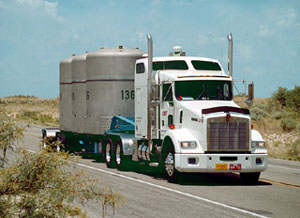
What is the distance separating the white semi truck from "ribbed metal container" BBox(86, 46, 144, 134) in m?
0.03

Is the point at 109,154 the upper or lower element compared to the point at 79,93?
lower

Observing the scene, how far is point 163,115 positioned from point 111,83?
4.48 meters

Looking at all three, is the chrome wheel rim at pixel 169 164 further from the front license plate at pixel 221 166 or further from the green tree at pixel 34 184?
the green tree at pixel 34 184

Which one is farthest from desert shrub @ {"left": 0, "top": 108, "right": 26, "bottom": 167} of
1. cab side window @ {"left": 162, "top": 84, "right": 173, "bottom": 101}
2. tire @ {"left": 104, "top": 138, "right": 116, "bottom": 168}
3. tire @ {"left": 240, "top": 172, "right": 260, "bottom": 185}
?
tire @ {"left": 104, "top": 138, "right": 116, "bottom": 168}

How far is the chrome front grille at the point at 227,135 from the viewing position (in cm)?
1556

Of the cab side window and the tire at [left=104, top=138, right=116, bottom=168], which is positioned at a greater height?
the cab side window

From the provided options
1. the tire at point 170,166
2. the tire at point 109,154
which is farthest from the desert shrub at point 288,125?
the tire at point 170,166

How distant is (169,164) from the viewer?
16109 millimetres

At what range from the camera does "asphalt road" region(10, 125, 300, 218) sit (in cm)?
1141

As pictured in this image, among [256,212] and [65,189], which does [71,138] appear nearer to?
[256,212]

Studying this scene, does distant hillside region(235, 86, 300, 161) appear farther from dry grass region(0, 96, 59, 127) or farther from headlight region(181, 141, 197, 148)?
dry grass region(0, 96, 59, 127)

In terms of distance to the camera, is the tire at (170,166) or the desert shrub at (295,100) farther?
the desert shrub at (295,100)

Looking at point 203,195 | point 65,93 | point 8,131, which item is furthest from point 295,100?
point 8,131

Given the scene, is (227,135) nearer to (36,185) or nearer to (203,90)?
(203,90)
